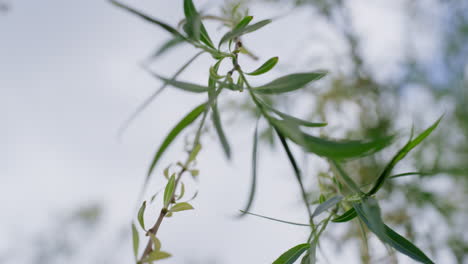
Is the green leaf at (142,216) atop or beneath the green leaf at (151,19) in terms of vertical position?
beneath

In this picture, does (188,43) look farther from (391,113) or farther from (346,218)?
(391,113)

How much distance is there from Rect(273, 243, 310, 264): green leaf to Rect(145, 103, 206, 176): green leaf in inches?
3.8

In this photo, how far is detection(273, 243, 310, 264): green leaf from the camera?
0.76ft

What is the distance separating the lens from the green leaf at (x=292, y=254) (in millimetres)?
233

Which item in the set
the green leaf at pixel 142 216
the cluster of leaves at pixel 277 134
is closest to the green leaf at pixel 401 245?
the cluster of leaves at pixel 277 134

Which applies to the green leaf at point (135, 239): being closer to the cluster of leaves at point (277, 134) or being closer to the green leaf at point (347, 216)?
the cluster of leaves at point (277, 134)

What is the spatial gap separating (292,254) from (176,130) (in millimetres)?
104

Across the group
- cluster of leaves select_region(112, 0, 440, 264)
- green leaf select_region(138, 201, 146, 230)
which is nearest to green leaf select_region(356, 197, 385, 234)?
cluster of leaves select_region(112, 0, 440, 264)

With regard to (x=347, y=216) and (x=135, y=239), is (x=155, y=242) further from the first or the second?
(x=347, y=216)

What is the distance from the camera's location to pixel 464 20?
4.09 feet

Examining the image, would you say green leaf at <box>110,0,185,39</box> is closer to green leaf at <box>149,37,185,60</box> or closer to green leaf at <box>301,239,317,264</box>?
green leaf at <box>149,37,185,60</box>

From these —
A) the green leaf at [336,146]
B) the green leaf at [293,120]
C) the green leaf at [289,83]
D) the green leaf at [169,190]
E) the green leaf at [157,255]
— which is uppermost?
the green leaf at [289,83]

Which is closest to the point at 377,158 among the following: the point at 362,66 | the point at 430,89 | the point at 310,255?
the point at 362,66

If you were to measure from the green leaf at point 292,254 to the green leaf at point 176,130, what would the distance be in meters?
0.10
